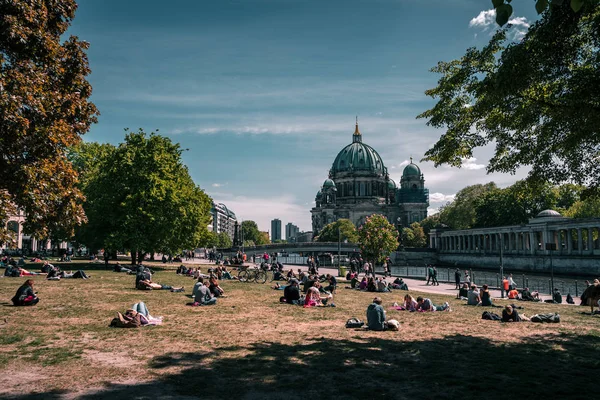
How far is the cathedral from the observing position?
590 feet

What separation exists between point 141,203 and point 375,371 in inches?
1336

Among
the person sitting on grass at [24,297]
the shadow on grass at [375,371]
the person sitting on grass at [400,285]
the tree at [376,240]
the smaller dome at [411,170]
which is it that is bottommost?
the person sitting on grass at [400,285]

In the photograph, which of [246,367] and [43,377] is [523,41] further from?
[43,377]

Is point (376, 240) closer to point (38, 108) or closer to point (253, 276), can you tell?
point (253, 276)

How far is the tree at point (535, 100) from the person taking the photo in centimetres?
1177

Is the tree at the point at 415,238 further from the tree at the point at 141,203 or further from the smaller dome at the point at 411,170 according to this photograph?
the tree at the point at 141,203

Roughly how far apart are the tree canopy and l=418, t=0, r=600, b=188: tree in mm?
28587

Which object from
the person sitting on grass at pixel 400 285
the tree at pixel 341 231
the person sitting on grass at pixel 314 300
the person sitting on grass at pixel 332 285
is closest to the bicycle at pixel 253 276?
the person sitting on grass at pixel 332 285

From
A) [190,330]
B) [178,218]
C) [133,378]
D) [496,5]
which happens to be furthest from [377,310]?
[178,218]

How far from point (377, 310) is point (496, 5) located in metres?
10.9

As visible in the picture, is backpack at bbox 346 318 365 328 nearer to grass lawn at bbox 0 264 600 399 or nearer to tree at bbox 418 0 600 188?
grass lawn at bbox 0 264 600 399

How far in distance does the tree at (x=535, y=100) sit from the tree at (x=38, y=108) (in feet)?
42.7

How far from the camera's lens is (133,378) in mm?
→ 8758

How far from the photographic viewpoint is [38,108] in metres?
13.6
